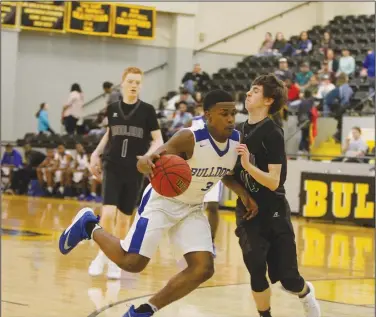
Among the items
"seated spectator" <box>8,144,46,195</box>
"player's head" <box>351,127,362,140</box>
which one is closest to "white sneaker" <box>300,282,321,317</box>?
"player's head" <box>351,127,362,140</box>

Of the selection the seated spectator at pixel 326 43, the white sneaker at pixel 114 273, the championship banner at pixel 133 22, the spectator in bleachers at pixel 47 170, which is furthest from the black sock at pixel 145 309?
the championship banner at pixel 133 22

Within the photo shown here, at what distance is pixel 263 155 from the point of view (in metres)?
5.93

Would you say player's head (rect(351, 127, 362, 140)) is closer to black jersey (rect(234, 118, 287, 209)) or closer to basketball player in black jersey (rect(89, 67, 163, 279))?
basketball player in black jersey (rect(89, 67, 163, 279))

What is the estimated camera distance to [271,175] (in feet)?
19.0

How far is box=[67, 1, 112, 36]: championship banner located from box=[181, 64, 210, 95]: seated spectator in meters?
3.08

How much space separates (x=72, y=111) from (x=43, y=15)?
3255 millimetres

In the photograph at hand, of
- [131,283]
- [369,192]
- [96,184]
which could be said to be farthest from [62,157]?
[131,283]

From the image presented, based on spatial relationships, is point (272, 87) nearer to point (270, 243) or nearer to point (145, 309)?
point (270, 243)

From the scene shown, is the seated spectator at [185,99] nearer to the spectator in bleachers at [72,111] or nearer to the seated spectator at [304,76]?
the spectator in bleachers at [72,111]

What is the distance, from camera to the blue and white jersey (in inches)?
223

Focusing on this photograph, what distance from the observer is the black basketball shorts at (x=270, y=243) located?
5.86 metres

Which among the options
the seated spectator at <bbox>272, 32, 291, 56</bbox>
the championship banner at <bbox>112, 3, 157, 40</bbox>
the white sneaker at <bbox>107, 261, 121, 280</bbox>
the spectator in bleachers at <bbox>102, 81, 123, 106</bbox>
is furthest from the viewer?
the championship banner at <bbox>112, 3, 157, 40</bbox>

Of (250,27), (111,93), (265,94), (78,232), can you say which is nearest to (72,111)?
(111,93)

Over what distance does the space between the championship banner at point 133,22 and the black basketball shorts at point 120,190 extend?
691 inches
